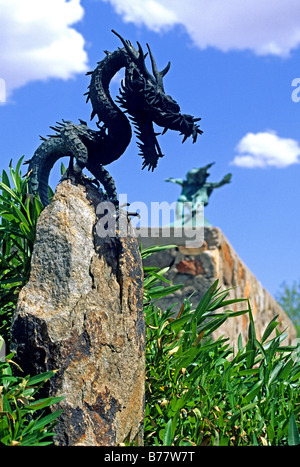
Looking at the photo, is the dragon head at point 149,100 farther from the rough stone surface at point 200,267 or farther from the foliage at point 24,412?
the rough stone surface at point 200,267

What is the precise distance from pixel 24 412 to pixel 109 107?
4.43ft

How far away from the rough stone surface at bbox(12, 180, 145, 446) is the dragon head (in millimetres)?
486

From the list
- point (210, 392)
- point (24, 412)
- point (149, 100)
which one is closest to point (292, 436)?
point (210, 392)

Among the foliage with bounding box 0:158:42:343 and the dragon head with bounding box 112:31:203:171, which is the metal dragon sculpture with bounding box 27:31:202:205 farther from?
the foliage with bounding box 0:158:42:343

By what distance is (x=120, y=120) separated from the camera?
2457mm

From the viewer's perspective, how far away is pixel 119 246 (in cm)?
229

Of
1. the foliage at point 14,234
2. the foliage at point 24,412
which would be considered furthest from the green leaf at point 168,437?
the foliage at point 14,234

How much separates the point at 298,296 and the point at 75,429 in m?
19.8

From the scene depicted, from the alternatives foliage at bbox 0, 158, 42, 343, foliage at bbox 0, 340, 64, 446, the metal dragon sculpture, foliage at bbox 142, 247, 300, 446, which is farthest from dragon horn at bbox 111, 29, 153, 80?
foliage at bbox 0, 340, 64, 446

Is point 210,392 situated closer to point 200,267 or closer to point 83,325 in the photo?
point 83,325

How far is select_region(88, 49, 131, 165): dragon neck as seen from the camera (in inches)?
96.5

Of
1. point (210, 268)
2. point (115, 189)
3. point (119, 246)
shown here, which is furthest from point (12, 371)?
point (210, 268)

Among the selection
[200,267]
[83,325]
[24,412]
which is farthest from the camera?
[200,267]

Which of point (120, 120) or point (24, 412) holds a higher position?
point (120, 120)
